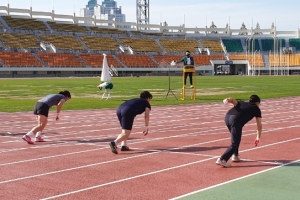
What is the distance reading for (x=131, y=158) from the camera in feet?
34.8

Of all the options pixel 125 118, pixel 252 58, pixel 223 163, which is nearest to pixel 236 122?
pixel 223 163

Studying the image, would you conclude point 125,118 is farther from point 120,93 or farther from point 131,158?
point 120,93

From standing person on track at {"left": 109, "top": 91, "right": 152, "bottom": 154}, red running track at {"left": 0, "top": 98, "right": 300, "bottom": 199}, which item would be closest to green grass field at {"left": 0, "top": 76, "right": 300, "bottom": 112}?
red running track at {"left": 0, "top": 98, "right": 300, "bottom": 199}

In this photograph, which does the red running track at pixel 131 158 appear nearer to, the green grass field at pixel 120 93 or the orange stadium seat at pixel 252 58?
the green grass field at pixel 120 93

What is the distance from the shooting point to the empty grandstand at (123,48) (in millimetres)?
85312

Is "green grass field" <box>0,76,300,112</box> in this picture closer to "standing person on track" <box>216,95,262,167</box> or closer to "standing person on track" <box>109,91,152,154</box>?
"standing person on track" <box>109,91,152,154</box>

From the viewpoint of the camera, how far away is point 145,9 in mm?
127625

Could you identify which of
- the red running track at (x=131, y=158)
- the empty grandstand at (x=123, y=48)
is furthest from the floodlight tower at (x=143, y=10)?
the red running track at (x=131, y=158)

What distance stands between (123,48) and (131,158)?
91.0 m

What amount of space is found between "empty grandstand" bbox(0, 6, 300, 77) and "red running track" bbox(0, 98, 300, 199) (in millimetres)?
64850

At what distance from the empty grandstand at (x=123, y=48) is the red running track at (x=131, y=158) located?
64850 millimetres

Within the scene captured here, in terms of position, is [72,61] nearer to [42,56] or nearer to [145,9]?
[42,56]

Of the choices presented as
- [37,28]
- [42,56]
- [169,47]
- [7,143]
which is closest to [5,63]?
[42,56]

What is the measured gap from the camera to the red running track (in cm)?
794
